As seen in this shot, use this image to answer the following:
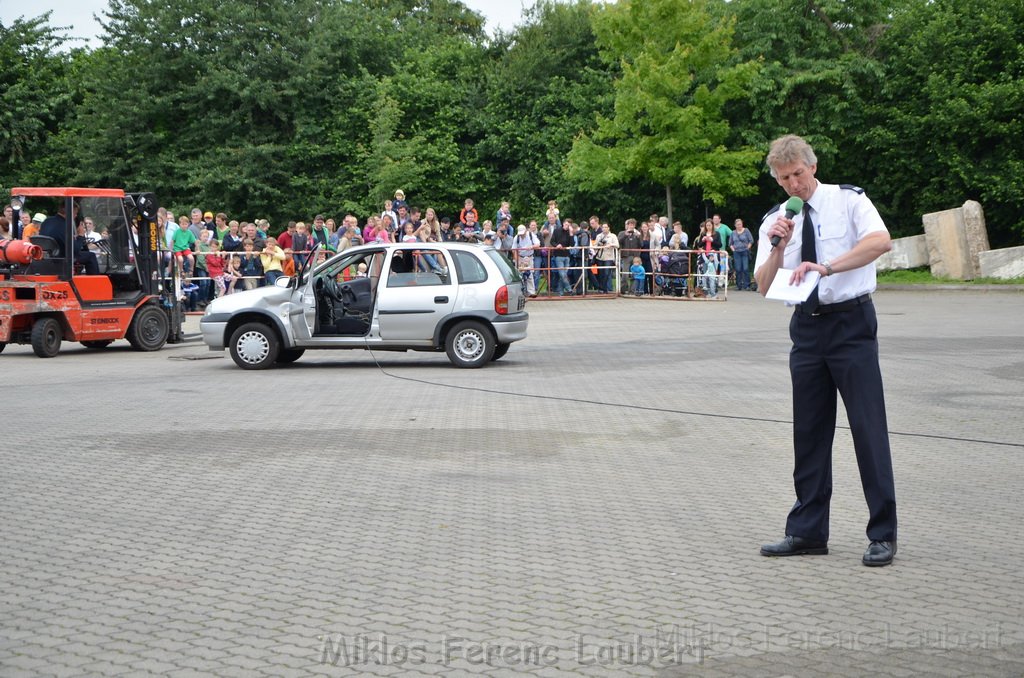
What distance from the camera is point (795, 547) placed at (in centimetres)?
606

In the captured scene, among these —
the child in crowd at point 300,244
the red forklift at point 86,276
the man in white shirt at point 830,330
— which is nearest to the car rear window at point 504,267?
the red forklift at point 86,276

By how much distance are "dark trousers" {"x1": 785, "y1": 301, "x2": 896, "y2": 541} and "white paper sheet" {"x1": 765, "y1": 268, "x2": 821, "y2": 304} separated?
220 millimetres

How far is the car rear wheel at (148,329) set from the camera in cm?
1992

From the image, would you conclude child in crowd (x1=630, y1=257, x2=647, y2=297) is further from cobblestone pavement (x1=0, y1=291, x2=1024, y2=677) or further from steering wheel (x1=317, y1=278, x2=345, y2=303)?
cobblestone pavement (x1=0, y1=291, x2=1024, y2=677)

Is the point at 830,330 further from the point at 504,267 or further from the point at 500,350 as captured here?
the point at 500,350

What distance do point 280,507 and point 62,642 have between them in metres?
2.64

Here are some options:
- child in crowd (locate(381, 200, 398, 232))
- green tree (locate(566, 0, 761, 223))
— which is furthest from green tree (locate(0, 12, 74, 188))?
child in crowd (locate(381, 200, 398, 232))

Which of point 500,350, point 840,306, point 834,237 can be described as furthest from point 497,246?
point 840,306

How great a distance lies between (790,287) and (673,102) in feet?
109

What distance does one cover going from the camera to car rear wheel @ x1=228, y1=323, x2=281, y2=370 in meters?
16.7

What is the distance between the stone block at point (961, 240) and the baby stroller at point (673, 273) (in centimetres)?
847

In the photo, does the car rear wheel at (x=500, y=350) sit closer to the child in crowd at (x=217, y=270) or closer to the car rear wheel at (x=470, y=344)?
the car rear wheel at (x=470, y=344)

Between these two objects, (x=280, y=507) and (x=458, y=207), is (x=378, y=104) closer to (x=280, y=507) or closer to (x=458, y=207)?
(x=458, y=207)

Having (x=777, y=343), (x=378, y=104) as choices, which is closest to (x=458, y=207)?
(x=378, y=104)
